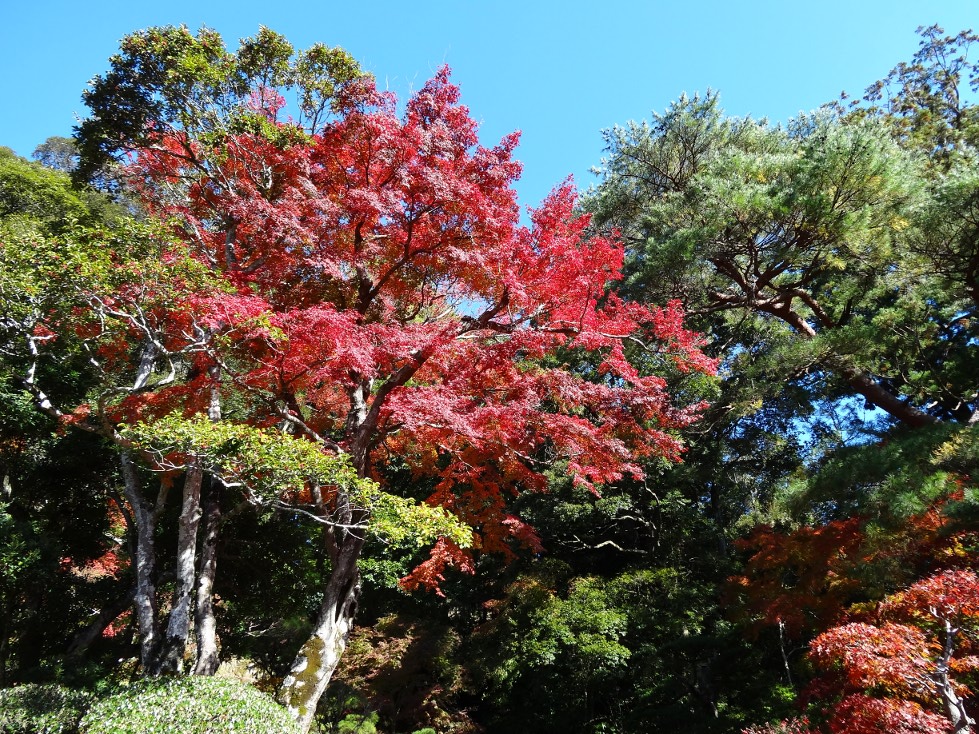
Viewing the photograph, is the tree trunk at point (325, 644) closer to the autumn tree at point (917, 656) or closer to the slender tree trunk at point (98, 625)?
the slender tree trunk at point (98, 625)

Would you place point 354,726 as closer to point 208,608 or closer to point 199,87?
point 208,608

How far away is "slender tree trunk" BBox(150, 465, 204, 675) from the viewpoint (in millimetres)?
5633

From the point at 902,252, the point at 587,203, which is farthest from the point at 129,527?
the point at 902,252

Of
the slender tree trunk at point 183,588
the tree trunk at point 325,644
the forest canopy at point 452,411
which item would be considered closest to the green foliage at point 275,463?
the forest canopy at point 452,411

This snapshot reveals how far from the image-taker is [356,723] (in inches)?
319

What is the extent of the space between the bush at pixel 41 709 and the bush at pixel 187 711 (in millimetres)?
840

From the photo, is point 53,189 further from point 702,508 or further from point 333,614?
point 702,508

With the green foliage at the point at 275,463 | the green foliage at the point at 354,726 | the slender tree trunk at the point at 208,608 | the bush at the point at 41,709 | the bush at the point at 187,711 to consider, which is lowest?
the green foliage at the point at 354,726

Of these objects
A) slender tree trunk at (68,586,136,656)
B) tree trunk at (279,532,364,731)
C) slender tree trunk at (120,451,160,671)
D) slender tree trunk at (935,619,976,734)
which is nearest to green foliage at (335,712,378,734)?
tree trunk at (279,532,364,731)

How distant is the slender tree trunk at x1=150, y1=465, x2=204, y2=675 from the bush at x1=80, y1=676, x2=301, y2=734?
898mm

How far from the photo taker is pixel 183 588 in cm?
580

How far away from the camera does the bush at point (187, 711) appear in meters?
4.11

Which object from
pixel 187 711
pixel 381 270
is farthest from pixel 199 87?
pixel 187 711

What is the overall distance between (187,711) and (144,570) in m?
2.74
